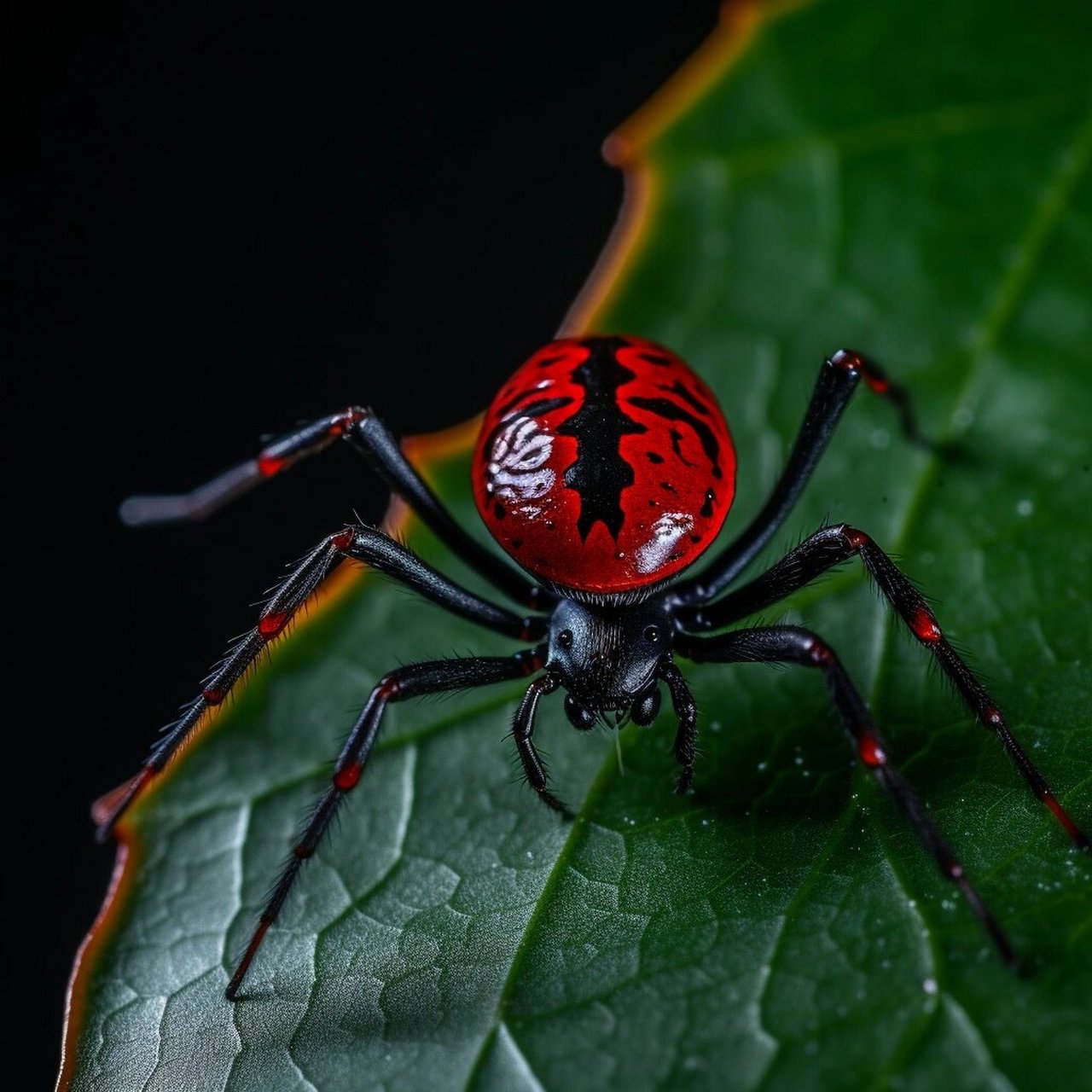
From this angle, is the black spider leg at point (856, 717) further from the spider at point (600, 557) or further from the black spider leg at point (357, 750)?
the black spider leg at point (357, 750)

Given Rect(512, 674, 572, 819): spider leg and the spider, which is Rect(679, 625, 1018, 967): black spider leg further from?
Rect(512, 674, 572, 819): spider leg

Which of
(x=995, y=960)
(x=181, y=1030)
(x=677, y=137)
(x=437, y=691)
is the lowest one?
(x=995, y=960)

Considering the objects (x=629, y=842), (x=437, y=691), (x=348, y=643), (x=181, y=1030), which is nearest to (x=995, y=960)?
(x=629, y=842)

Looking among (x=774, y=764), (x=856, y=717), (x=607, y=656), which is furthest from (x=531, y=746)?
(x=856, y=717)

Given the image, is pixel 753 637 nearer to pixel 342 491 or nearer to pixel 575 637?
pixel 575 637

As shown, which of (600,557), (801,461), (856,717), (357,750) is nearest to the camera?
(856,717)

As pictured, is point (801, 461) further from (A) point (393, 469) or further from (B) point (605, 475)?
(A) point (393, 469)

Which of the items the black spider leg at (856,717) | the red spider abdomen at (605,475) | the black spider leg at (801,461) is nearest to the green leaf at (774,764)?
the black spider leg at (856,717)
